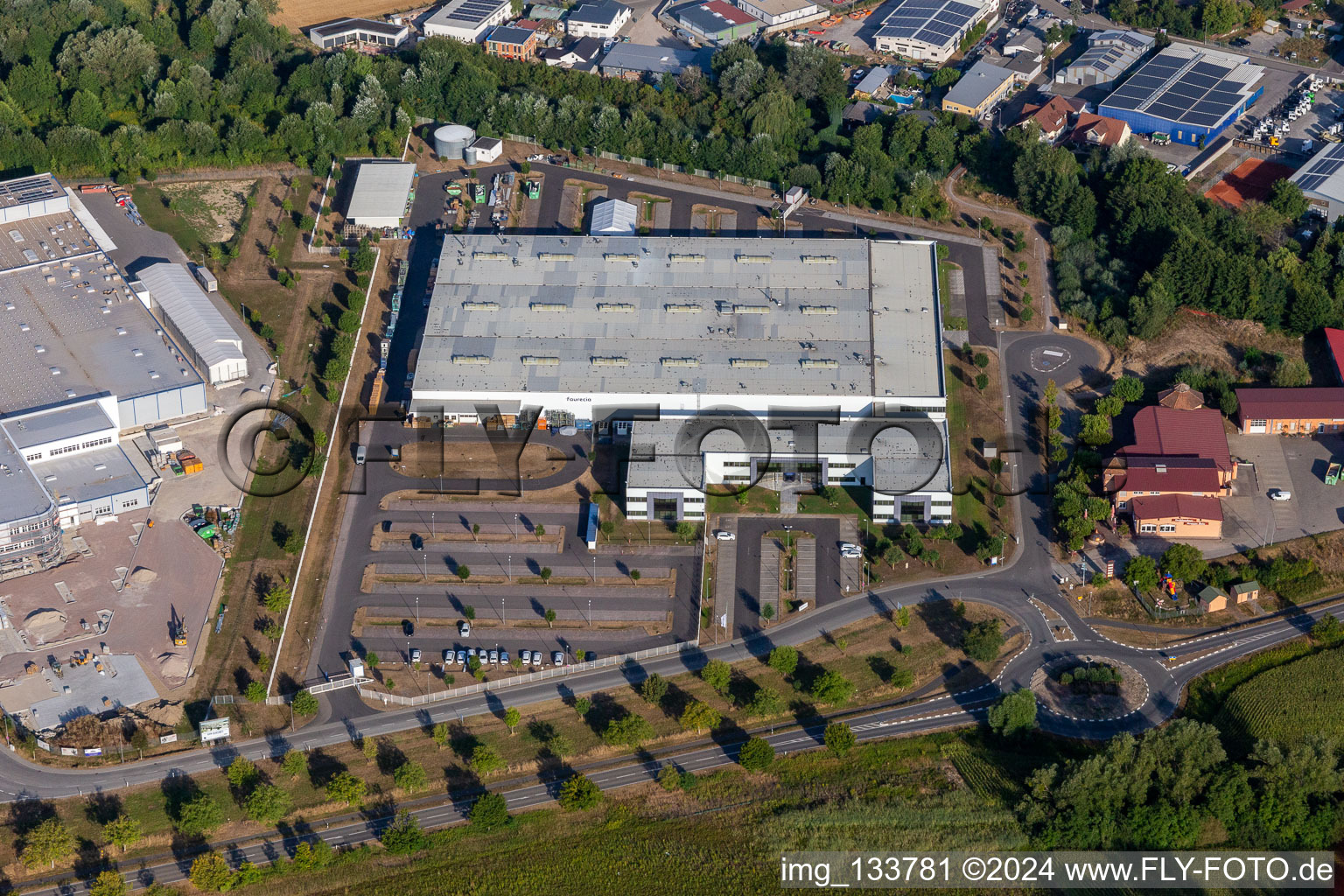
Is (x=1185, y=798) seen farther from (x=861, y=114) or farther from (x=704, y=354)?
(x=861, y=114)

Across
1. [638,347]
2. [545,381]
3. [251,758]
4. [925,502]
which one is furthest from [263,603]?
[925,502]

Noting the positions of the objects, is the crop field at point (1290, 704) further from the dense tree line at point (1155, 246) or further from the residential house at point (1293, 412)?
the dense tree line at point (1155, 246)

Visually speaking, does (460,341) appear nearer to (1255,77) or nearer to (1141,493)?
(1141,493)

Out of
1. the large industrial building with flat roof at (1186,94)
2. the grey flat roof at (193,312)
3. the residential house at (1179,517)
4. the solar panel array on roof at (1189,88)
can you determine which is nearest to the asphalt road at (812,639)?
the residential house at (1179,517)

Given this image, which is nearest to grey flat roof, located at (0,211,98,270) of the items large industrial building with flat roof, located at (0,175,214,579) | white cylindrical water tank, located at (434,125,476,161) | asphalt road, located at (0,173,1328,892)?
large industrial building with flat roof, located at (0,175,214,579)

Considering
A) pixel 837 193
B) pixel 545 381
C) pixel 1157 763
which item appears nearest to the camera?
pixel 1157 763

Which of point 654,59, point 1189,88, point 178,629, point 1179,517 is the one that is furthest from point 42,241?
point 1189,88
